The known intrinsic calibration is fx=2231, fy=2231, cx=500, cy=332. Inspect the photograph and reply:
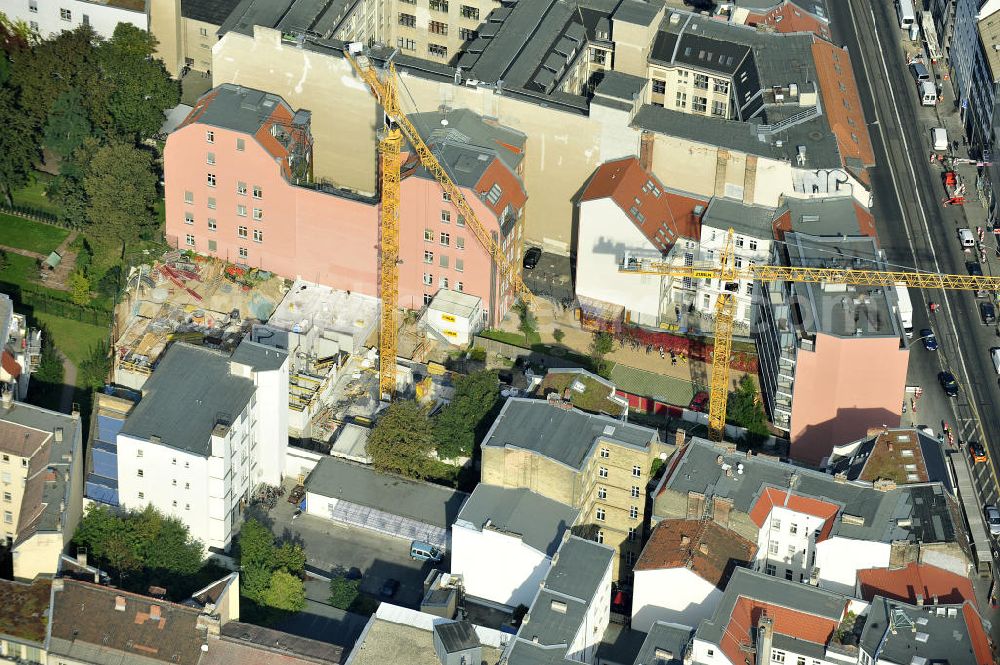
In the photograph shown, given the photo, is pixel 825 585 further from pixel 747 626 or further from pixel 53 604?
pixel 53 604

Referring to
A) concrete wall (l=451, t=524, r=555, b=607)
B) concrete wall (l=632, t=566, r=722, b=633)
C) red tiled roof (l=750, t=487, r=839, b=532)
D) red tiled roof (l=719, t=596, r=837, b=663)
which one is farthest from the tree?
red tiled roof (l=750, t=487, r=839, b=532)

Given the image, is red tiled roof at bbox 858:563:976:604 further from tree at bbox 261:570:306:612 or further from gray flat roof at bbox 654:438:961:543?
tree at bbox 261:570:306:612

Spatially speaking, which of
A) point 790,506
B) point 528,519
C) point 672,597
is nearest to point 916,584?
point 790,506

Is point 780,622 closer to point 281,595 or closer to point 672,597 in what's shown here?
point 672,597

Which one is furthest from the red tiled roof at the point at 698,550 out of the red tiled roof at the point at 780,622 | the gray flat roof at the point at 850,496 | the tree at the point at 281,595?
the tree at the point at 281,595

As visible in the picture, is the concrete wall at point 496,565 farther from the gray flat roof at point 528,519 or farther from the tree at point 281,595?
the tree at point 281,595
